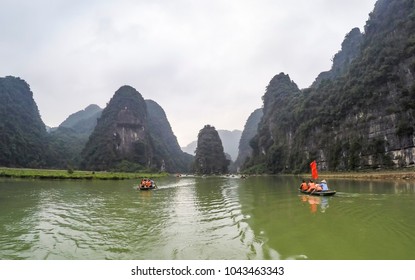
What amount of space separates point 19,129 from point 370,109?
84.4 meters

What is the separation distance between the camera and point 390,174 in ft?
113

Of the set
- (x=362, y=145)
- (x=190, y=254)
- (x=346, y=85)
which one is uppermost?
(x=346, y=85)

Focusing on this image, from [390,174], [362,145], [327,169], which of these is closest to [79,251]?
[390,174]

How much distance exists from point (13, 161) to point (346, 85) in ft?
243

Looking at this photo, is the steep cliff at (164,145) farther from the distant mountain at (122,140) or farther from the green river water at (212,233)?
the green river water at (212,233)

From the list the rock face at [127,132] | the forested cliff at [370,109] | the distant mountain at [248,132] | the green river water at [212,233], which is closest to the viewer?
the green river water at [212,233]

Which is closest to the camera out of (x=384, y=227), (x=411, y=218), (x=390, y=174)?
(x=384, y=227)

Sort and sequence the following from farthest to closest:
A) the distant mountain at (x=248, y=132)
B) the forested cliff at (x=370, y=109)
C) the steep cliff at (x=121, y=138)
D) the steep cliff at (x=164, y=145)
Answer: the distant mountain at (x=248, y=132) < the steep cliff at (x=164, y=145) < the steep cliff at (x=121, y=138) < the forested cliff at (x=370, y=109)

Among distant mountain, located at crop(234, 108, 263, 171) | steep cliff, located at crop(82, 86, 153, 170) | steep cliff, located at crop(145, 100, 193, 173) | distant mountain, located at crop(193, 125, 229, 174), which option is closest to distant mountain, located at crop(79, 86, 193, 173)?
steep cliff, located at crop(82, 86, 153, 170)

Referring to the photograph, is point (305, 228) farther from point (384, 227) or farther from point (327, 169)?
point (327, 169)

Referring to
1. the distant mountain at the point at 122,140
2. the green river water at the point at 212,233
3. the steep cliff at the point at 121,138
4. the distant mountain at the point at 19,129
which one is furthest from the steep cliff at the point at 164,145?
the green river water at the point at 212,233

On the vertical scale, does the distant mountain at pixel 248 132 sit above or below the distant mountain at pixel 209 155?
above

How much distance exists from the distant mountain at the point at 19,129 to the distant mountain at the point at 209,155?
49334mm

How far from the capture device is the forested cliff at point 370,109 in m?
43.9
